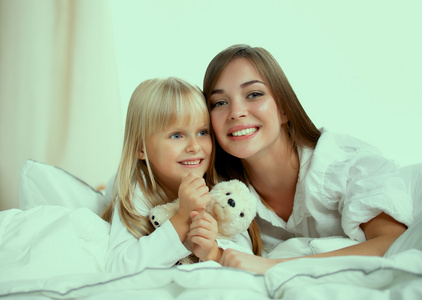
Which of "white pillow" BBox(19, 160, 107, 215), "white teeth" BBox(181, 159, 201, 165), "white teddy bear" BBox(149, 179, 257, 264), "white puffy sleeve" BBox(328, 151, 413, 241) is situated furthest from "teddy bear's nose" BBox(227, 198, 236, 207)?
"white pillow" BBox(19, 160, 107, 215)

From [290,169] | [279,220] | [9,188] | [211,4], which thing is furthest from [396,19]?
[9,188]

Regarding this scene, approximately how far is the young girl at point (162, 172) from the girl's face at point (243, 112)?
0.06 metres

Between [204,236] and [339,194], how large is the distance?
437mm

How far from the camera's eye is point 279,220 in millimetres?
1366

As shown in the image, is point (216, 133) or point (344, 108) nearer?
point (216, 133)

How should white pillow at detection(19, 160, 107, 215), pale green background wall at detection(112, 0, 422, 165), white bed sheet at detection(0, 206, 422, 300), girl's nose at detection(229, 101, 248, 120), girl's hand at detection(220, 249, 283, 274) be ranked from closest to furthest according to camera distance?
white bed sheet at detection(0, 206, 422, 300)
girl's hand at detection(220, 249, 283, 274)
girl's nose at detection(229, 101, 248, 120)
white pillow at detection(19, 160, 107, 215)
pale green background wall at detection(112, 0, 422, 165)

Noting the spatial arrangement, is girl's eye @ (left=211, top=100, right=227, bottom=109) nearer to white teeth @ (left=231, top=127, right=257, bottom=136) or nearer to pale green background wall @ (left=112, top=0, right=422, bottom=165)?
white teeth @ (left=231, top=127, right=257, bottom=136)

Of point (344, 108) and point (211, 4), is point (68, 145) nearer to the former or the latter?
point (211, 4)

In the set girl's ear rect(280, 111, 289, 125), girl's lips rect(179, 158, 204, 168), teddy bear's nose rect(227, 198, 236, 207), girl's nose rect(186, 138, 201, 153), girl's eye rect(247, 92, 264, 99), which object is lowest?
teddy bear's nose rect(227, 198, 236, 207)

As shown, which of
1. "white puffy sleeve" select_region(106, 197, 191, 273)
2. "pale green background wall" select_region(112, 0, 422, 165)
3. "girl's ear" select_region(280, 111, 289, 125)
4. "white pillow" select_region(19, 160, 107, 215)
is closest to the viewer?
"white puffy sleeve" select_region(106, 197, 191, 273)

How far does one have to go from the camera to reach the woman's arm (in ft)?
3.07

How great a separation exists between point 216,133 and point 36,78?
137 cm

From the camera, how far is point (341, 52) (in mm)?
2078

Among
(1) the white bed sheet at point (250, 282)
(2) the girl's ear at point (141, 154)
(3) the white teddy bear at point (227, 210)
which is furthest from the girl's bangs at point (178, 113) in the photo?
(1) the white bed sheet at point (250, 282)
